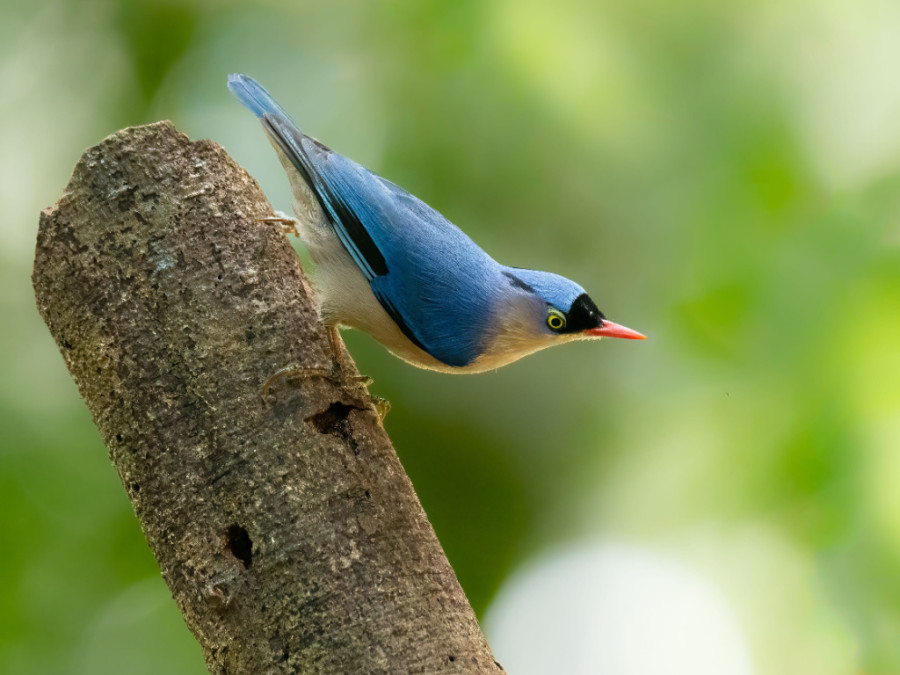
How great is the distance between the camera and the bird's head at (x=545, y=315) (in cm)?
352

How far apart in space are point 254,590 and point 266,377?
67cm

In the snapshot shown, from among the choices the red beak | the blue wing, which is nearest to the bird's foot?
the blue wing

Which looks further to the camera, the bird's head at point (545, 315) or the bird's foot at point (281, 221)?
the bird's head at point (545, 315)

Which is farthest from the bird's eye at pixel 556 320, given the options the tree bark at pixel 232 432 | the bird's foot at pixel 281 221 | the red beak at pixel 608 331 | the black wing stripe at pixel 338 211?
the bird's foot at pixel 281 221

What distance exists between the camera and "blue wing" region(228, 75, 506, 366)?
11.4 feet

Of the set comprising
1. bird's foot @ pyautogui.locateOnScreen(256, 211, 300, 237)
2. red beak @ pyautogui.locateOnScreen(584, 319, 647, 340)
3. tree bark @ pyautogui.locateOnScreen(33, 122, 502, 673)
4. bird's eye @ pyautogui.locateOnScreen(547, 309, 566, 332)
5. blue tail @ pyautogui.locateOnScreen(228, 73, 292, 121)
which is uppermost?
blue tail @ pyautogui.locateOnScreen(228, 73, 292, 121)

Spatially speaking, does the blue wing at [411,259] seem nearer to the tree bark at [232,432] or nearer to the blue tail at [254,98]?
the blue tail at [254,98]

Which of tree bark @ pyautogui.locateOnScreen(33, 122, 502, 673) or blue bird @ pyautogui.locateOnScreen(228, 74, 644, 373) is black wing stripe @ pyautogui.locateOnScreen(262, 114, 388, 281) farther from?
tree bark @ pyautogui.locateOnScreen(33, 122, 502, 673)

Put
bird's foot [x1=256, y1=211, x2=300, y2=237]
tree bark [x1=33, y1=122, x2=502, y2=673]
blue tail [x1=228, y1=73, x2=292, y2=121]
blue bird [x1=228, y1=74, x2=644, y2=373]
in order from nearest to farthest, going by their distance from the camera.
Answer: tree bark [x1=33, y1=122, x2=502, y2=673] < bird's foot [x1=256, y1=211, x2=300, y2=237] < blue bird [x1=228, y1=74, x2=644, y2=373] < blue tail [x1=228, y1=73, x2=292, y2=121]

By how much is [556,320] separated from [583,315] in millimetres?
117

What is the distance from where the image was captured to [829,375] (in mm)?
4098

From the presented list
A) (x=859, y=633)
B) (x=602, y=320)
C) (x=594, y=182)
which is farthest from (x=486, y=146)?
(x=859, y=633)

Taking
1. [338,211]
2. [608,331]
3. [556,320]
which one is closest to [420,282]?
[338,211]

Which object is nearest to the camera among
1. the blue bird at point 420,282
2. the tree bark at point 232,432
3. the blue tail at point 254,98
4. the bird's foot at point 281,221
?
the tree bark at point 232,432
